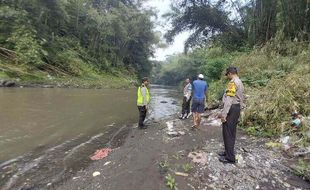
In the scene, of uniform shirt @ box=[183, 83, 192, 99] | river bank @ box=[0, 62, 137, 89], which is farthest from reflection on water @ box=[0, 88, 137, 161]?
river bank @ box=[0, 62, 137, 89]

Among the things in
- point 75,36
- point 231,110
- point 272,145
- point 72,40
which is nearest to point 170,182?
point 231,110

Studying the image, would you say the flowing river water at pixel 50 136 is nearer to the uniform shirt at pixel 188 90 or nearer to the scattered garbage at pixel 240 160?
the uniform shirt at pixel 188 90

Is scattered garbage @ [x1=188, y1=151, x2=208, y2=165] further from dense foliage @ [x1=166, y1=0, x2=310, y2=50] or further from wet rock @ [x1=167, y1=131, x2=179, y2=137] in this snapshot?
dense foliage @ [x1=166, y1=0, x2=310, y2=50]

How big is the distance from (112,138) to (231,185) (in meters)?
4.95

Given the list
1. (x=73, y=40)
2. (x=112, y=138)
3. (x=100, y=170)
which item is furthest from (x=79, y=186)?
(x=73, y=40)

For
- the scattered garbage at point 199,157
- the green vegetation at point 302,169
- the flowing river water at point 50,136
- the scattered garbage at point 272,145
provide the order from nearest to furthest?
the green vegetation at point 302,169, the scattered garbage at point 199,157, the flowing river water at point 50,136, the scattered garbage at point 272,145

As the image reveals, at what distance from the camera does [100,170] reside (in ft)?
19.2

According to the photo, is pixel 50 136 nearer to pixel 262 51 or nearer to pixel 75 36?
pixel 262 51

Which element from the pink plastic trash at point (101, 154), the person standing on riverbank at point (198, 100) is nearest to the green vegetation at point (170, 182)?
the pink plastic trash at point (101, 154)

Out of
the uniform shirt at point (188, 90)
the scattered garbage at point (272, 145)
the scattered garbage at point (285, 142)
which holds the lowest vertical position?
the scattered garbage at point (272, 145)

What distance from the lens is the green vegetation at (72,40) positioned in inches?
980

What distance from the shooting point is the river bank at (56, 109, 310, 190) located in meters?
4.99

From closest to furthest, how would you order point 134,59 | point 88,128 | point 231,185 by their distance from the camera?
point 231,185, point 88,128, point 134,59

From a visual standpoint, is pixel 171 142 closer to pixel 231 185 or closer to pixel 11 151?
pixel 231 185
